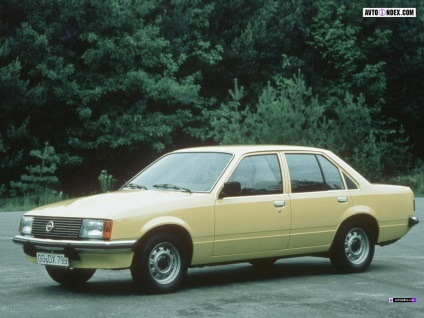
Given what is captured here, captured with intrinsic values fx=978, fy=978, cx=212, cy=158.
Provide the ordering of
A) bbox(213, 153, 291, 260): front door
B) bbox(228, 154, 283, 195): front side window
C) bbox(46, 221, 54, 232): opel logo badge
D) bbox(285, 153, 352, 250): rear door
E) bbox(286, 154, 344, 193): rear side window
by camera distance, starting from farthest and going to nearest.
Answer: bbox(286, 154, 344, 193): rear side window → bbox(285, 153, 352, 250): rear door → bbox(228, 154, 283, 195): front side window → bbox(213, 153, 291, 260): front door → bbox(46, 221, 54, 232): opel logo badge

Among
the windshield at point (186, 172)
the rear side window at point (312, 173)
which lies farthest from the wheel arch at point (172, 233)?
the rear side window at point (312, 173)

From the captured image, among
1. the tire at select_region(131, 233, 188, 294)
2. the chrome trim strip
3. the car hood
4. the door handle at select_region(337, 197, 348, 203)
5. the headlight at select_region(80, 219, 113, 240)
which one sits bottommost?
the tire at select_region(131, 233, 188, 294)

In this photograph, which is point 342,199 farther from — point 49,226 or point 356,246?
point 49,226

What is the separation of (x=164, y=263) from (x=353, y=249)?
289 centimetres

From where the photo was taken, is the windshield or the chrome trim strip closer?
the chrome trim strip

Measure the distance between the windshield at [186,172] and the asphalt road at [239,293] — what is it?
3.68ft

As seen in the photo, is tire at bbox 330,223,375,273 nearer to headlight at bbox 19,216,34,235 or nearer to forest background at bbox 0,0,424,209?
headlight at bbox 19,216,34,235

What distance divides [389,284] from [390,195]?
1867mm

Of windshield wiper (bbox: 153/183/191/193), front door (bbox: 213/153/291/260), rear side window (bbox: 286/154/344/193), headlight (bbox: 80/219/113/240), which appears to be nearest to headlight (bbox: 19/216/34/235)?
headlight (bbox: 80/219/113/240)

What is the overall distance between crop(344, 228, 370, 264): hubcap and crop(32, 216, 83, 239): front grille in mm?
3570

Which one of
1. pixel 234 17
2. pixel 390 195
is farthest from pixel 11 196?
pixel 390 195

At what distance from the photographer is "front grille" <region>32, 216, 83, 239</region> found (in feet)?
32.6

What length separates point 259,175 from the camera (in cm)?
1130

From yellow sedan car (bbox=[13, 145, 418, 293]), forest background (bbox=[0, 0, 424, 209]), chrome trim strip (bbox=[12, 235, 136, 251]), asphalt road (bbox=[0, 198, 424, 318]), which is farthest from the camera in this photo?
forest background (bbox=[0, 0, 424, 209])
